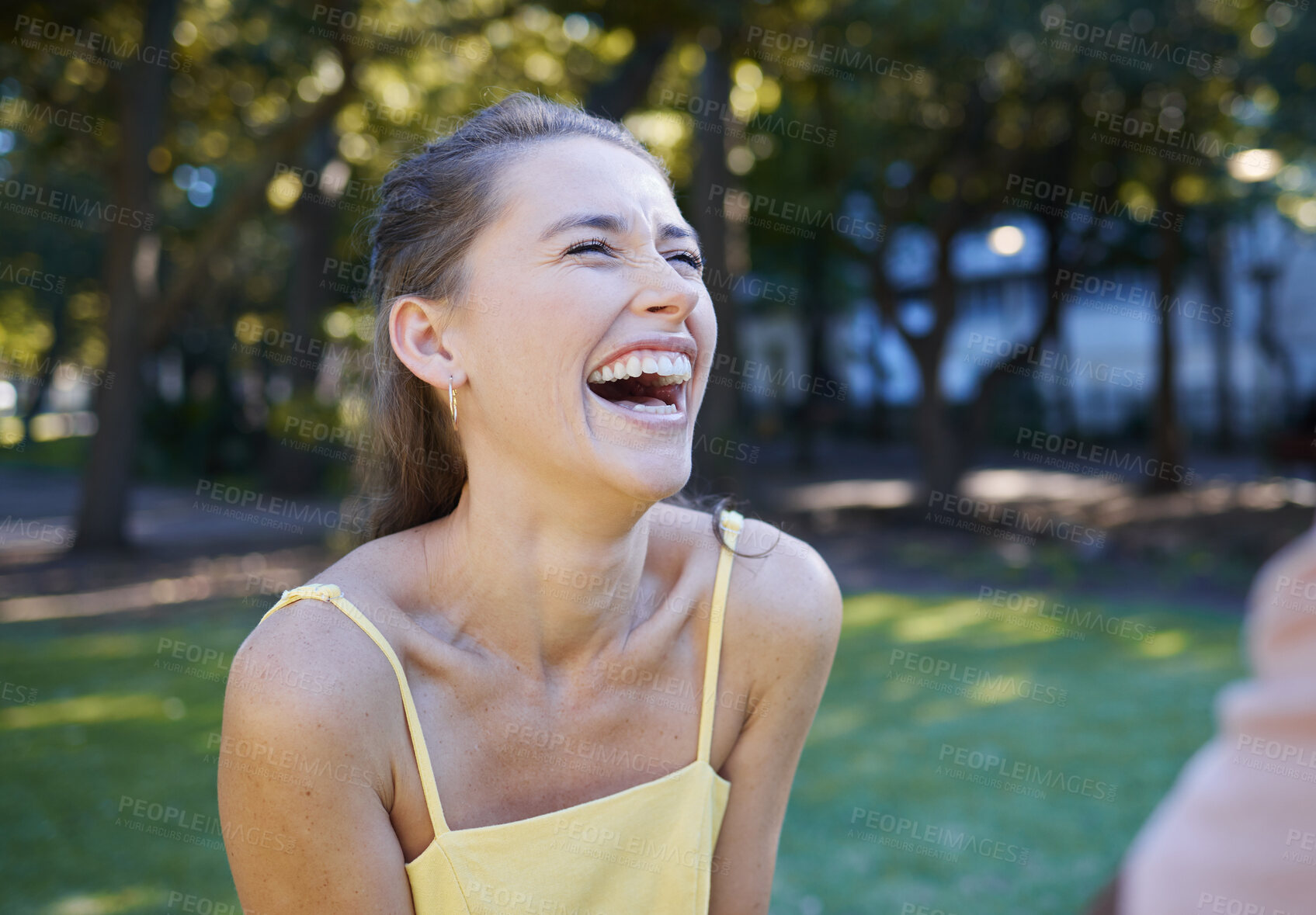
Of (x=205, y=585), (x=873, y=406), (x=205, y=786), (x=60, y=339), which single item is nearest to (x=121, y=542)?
(x=205, y=585)

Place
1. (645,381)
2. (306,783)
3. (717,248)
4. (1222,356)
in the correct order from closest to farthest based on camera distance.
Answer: (306,783) → (645,381) → (717,248) → (1222,356)

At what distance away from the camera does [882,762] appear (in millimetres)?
6281

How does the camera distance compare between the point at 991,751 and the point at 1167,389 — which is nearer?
the point at 991,751

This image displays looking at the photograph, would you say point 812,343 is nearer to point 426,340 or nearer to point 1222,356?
point 1222,356

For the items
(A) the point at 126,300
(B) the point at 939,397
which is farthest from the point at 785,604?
(B) the point at 939,397

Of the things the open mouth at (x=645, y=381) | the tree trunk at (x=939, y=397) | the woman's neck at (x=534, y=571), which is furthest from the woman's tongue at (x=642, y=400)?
the tree trunk at (x=939, y=397)

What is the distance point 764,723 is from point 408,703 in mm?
785

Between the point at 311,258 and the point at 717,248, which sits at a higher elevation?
the point at 311,258

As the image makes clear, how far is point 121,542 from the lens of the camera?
43.1ft

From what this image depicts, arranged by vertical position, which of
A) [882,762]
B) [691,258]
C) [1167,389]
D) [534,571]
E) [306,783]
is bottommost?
[882,762]

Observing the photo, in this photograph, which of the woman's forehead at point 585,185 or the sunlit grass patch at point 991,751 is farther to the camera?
the sunlit grass patch at point 991,751

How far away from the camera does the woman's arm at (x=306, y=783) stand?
5.62 feet

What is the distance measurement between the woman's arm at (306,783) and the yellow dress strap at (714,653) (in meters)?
0.66

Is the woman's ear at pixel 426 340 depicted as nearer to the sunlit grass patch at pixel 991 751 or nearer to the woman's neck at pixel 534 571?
the woman's neck at pixel 534 571
